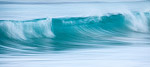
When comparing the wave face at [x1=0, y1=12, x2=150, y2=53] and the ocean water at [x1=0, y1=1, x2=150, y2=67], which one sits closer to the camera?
the ocean water at [x1=0, y1=1, x2=150, y2=67]

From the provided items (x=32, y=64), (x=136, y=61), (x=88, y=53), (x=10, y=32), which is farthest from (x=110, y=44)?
(x=10, y=32)

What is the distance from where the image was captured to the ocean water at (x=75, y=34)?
3.23m

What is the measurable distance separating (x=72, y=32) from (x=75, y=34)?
73 mm

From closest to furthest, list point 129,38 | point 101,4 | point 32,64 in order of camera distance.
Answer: point 32,64 < point 129,38 < point 101,4

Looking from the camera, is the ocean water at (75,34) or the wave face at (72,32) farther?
the wave face at (72,32)

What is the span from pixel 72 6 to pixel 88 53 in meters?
1.95

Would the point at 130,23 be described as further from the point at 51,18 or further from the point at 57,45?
the point at 57,45

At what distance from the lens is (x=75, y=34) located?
495cm

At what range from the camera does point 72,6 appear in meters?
5.27

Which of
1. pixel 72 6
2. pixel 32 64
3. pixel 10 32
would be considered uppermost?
pixel 72 6

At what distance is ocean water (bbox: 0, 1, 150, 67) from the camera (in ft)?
10.6

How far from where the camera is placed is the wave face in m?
4.04

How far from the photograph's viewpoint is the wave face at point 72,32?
13.3 ft

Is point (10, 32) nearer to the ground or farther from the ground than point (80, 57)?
farther from the ground
